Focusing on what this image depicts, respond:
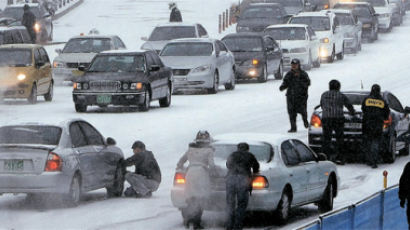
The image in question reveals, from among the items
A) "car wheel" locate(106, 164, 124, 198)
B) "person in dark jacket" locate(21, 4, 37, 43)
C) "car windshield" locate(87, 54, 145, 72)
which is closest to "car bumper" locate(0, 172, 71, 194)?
"car wheel" locate(106, 164, 124, 198)

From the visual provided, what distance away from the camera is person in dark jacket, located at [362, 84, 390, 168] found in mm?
21688

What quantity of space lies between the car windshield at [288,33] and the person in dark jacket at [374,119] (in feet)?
71.0

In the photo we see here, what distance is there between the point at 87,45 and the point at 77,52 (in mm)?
713

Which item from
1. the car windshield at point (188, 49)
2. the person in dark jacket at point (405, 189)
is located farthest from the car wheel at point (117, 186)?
the car windshield at point (188, 49)

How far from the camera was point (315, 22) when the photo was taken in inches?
1927

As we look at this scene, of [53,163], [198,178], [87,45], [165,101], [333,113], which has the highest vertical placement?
[198,178]

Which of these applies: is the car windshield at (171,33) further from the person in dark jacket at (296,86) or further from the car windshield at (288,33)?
the person in dark jacket at (296,86)

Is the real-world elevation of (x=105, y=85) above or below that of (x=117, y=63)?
below

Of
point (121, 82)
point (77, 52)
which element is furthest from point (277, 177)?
point (77, 52)

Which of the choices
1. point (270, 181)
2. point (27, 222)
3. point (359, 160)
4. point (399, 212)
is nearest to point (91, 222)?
point (27, 222)

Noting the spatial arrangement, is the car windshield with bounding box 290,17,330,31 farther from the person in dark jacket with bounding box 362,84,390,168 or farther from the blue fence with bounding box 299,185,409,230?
the blue fence with bounding box 299,185,409,230

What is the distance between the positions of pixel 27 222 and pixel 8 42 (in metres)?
22.0

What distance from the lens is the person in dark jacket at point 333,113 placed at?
21812 millimetres

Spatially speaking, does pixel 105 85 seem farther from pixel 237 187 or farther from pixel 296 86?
pixel 237 187
